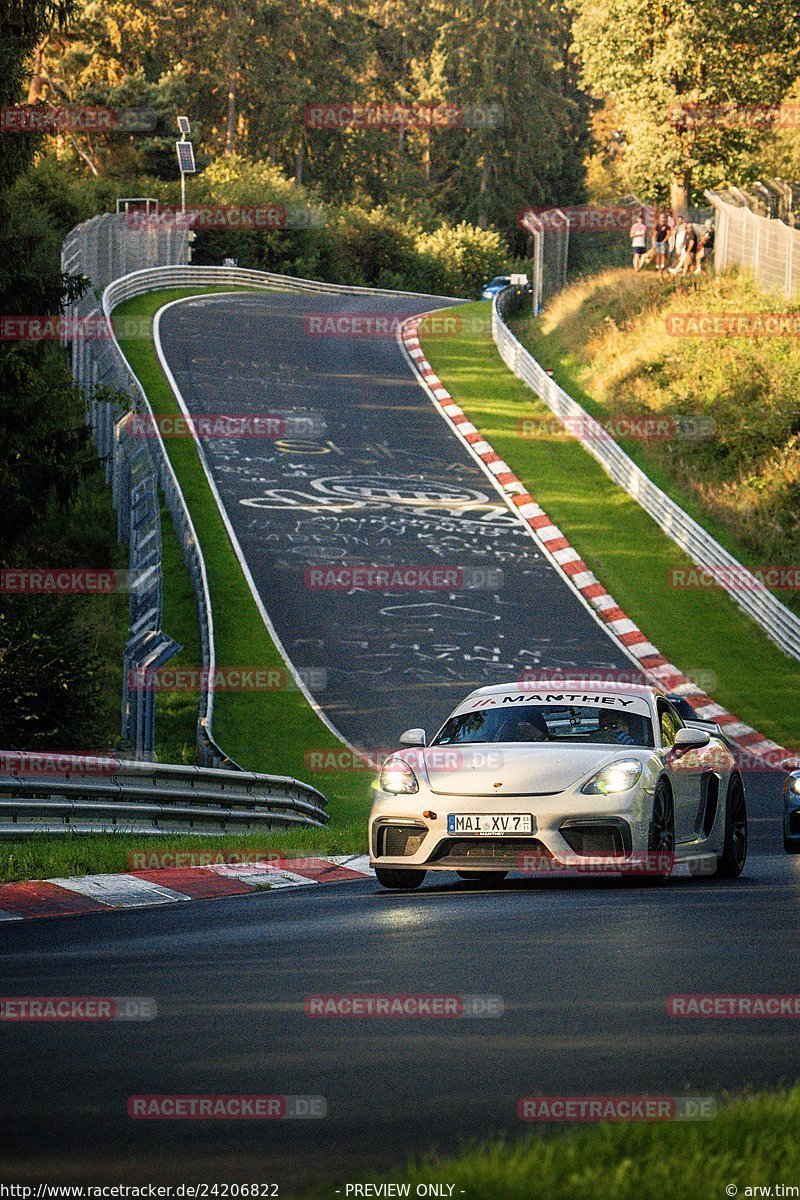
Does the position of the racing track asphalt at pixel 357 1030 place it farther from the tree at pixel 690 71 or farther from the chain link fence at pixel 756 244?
the tree at pixel 690 71

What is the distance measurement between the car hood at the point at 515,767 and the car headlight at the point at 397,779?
120 millimetres

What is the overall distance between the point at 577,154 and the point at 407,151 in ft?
37.6

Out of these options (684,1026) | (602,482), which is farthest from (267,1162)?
(602,482)

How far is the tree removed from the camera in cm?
5528

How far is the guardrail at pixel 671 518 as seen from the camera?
30406 millimetres

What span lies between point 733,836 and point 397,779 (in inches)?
102

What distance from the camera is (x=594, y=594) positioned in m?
32.1

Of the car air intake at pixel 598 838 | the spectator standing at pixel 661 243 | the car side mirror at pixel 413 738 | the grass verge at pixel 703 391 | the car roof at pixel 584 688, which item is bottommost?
the grass verge at pixel 703 391

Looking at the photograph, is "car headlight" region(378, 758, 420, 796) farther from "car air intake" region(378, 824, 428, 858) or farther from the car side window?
the car side window

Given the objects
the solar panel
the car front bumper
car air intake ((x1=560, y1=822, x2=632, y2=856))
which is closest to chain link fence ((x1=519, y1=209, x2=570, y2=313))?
the solar panel

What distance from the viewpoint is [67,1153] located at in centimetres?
441

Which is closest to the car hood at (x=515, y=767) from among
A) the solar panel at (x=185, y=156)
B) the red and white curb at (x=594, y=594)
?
the red and white curb at (x=594, y=594)

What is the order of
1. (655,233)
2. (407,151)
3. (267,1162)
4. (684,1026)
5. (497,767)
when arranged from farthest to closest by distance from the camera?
1. (407,151)
2. (655,233)
3. (497,767)
4. (684,1026)
5. (267,1162)

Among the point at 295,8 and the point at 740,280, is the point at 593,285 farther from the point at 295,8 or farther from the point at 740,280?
the point at 295,8
